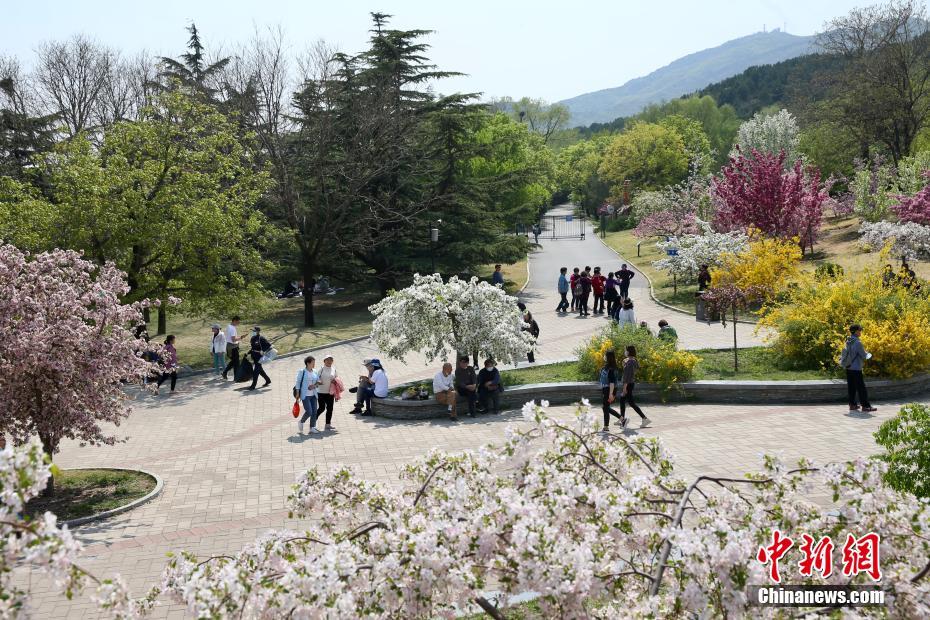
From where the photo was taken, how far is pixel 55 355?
1009 cm

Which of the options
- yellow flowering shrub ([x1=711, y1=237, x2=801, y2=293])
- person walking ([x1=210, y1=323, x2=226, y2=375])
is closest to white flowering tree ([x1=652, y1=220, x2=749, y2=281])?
yellow flowering shrub ([x1=711, y1=237, x2=801, y2=293])

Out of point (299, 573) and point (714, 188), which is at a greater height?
point (714, 188)

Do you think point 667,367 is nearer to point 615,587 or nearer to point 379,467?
point 379,467

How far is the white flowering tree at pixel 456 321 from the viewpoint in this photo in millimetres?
14547

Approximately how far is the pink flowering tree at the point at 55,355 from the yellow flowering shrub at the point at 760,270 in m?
12.7

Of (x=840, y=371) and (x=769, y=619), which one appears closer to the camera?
(x=769, y=619)

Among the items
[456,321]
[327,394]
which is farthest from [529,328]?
[327,394]

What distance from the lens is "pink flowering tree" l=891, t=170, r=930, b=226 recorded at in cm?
2778

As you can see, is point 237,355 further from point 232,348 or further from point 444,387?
point 444,387

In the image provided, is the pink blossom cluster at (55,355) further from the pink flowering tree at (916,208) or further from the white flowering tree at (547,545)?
the pink flowering tree at (916,208)

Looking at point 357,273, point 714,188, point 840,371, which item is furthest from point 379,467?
point 714,188

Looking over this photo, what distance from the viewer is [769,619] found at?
3889 mm

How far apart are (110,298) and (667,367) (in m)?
9.72

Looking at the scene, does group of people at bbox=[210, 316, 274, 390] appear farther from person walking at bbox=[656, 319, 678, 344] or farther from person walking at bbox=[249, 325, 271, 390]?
person walking at bbox=[656, 319, 678, 344]
